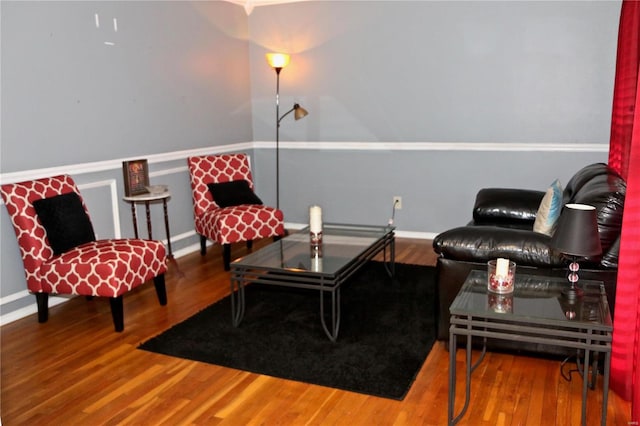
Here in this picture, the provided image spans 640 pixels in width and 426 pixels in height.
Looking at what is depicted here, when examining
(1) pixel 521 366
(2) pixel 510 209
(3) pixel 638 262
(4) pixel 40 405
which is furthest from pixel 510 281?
(4) pixel 40 405

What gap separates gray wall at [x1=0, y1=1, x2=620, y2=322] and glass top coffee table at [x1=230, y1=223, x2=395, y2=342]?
1.43 m

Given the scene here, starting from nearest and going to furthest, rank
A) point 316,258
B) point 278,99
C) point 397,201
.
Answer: point 316,258 < point 397,201 < point 278,99

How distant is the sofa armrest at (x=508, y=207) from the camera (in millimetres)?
4039

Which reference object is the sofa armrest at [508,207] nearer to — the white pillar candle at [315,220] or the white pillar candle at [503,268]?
the white pillar candle at [315,220]

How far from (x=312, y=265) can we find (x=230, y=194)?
1.82 meters

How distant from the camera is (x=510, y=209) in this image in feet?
13.4

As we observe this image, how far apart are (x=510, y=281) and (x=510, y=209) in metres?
1.79

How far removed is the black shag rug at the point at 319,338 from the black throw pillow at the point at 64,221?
33.7 inches

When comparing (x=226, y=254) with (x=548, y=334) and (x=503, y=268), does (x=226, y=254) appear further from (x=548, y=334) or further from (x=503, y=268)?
(x=548, y=334)

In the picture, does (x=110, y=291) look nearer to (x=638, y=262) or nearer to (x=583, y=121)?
(x=638, y=262)

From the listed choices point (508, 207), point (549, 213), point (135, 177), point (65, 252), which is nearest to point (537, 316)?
point (549, 213)

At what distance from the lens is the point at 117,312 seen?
3.37 m

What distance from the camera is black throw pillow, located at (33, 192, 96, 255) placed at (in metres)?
3.45

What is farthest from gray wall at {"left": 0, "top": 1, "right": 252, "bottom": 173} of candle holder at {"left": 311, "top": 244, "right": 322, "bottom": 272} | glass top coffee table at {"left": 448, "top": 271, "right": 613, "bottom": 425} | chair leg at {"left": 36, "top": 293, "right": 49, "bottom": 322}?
glass top coffee table at {"left": 448, "top": 271, "right": 613, "bottom": 425}
